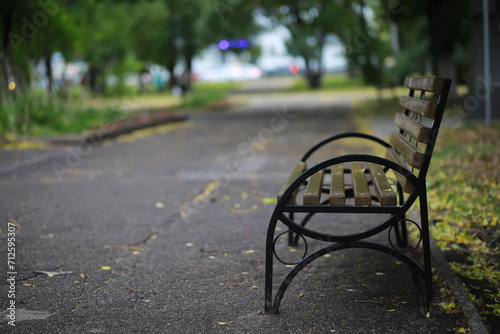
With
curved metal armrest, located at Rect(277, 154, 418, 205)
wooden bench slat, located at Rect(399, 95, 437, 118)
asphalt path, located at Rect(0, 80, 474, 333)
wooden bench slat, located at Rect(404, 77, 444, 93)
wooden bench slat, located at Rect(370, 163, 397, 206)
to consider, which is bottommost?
asphalt path, located at Rect(0, 80, 474, 333)

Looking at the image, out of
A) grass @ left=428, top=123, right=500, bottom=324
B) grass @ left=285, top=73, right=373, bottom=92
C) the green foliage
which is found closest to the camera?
grass @ left=428, top=123, right=500, bottom=324

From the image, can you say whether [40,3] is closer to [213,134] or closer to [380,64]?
[213,134]

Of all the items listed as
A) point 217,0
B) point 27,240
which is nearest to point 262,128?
point 27,240

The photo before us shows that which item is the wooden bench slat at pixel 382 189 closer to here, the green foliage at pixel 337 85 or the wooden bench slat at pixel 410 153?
the wooden bench slat at pixel 410 153

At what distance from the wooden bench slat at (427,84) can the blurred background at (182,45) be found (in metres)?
8.42

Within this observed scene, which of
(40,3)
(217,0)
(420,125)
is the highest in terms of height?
(217,0)

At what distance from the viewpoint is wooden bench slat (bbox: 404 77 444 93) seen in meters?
3.24

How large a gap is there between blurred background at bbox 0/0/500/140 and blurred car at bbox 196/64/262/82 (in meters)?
5.02

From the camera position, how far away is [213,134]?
1255 centimetres

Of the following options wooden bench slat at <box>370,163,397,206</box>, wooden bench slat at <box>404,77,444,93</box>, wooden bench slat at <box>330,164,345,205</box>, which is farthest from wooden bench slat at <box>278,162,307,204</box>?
wooden bench slat at <box>404,77,444,93</box>

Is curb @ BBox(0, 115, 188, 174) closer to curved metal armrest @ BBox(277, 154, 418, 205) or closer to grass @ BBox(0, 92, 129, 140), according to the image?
grass @ BBox(0, 92, 129, 140)

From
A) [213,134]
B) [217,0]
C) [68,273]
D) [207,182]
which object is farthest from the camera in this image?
[217,0]

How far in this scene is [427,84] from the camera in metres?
3.52

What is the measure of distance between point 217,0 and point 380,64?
10.0 m
